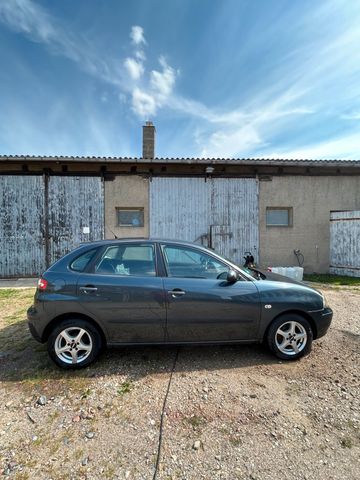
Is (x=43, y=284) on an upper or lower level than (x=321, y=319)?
upper

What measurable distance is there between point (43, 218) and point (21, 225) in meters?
0.74

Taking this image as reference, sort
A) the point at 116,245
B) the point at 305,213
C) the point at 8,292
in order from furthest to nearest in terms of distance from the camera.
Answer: the point at 305,213 → the point at 8,292 → the point at 116,245

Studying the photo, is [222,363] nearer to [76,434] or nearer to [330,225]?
[76,434]

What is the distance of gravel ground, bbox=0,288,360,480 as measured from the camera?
1.78 m

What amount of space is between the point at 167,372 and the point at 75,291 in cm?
141

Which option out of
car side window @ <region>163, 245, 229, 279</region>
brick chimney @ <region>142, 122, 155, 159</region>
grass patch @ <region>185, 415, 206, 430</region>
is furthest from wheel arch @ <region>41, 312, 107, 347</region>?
brick chimney @ <region>142, 122, 155, 159</region>

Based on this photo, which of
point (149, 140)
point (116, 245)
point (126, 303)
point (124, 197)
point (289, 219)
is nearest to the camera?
point (126, 303)

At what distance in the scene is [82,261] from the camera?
313 centimetres

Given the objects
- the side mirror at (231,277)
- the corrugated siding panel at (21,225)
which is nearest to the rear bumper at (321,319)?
the side mirror at (231,277)

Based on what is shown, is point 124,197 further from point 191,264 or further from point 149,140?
point 191,264

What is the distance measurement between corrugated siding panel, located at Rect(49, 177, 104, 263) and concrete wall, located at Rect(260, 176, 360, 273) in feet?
19.2

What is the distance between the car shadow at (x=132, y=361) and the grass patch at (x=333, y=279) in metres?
5.54

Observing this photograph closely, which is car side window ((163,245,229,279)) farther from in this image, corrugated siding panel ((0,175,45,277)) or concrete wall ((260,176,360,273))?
corrugated siding panel ((0,175,45,277))

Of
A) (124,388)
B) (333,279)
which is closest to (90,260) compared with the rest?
(124,388)
